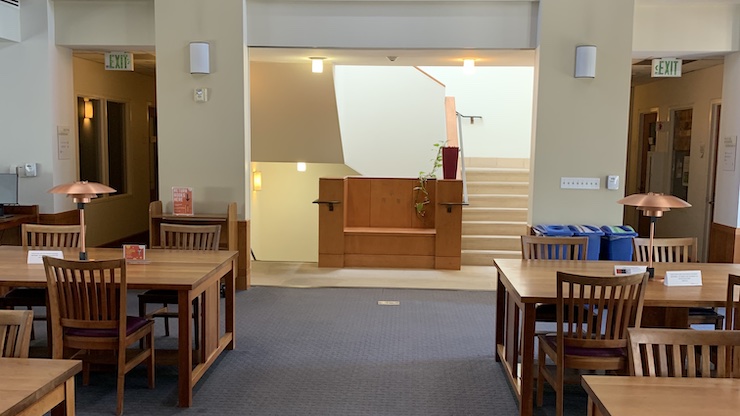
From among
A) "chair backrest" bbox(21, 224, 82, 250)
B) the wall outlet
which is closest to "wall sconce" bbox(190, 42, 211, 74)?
"chair backrest" bbox(21, 224, 82, 250)

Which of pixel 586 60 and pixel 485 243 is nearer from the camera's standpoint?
pixel 586 60

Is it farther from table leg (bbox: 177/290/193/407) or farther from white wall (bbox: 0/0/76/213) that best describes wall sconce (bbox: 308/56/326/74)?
table leg (bbox: 177/290/193/407)

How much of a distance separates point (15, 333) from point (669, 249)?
4124mm

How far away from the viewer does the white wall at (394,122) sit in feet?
28.4

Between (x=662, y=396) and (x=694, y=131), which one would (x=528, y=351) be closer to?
(x=662, y=396)

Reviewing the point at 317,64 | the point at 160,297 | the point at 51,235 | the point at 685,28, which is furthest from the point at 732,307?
the point at 317,64

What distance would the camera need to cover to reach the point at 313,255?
10414mm

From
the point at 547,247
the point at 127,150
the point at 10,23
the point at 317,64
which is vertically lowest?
the point at 547,247

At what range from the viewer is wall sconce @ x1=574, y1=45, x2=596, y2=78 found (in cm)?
565

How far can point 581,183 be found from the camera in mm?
5879

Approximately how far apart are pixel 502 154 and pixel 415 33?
4.84 m

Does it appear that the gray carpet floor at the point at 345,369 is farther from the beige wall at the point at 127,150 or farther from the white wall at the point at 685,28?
the white wall at the point at 685,28

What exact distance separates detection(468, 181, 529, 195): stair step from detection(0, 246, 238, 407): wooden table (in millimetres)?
4974

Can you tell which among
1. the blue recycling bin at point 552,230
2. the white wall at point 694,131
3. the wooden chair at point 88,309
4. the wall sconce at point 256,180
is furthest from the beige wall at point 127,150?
the white wall at point 694,131
